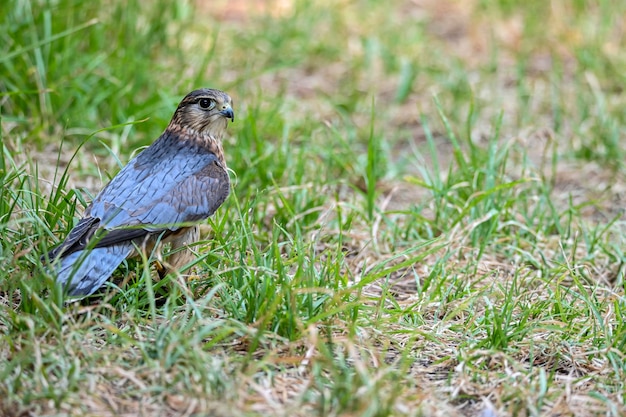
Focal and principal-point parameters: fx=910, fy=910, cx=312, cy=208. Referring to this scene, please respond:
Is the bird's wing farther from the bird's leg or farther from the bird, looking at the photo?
the bird's leg

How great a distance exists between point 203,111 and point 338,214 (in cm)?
82

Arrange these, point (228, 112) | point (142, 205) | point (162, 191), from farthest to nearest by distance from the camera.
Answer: point (228, 112)
point (162, 191)
point (142, 205)

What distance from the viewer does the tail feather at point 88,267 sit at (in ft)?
11.2

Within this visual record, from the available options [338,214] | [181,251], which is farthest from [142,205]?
[338,214]

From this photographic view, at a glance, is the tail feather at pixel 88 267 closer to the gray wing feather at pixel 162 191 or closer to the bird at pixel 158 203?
the bird at pixel 158 203

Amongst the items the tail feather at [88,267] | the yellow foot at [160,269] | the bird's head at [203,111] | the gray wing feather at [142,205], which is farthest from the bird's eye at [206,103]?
the tail feather at [88,267]

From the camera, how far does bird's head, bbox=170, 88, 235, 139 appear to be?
4379mm

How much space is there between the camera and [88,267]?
3510 mm

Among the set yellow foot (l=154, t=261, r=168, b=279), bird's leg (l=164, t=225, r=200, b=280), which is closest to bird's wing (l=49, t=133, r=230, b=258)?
bird's leg (l=164, t=225, r=200, b=280)

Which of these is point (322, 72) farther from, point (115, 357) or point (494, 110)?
point (115, 357)

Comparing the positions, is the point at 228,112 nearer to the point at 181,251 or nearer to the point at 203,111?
the point at 203,111

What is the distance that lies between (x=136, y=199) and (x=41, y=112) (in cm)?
201

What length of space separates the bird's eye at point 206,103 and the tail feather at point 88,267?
0.99 meters

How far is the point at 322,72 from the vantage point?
7.61 m
